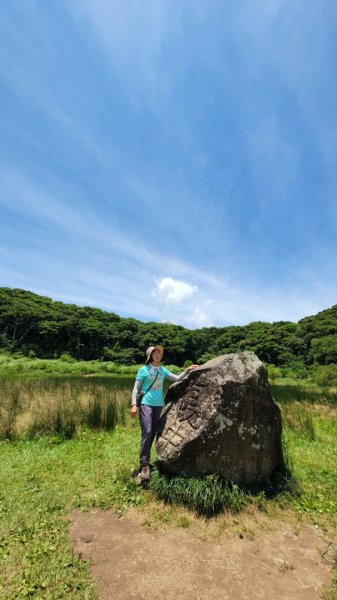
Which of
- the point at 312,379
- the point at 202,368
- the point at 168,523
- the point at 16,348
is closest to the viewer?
the point at 168,523

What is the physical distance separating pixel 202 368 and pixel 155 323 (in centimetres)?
7781

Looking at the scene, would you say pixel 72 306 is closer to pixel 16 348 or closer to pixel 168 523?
pixel 16 348

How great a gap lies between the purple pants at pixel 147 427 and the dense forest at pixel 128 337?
46925 mm

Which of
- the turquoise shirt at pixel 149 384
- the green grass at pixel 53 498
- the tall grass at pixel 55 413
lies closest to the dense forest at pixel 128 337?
the tall grass at pixel 55 413

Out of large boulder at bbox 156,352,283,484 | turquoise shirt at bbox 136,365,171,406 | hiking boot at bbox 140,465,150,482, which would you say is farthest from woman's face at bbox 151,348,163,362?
hiking boot at bbox 140,465,150,482

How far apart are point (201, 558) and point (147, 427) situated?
194 centimetres

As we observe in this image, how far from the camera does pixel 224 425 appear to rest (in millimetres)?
4473

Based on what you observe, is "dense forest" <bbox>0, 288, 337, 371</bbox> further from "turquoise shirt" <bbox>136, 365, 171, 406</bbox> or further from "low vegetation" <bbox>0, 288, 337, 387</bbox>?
"turquoise shirt" <bbox>136, 365, 171, 406</bbox>

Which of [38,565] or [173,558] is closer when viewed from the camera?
[38,565]

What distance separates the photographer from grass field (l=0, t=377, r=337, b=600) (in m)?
2.95

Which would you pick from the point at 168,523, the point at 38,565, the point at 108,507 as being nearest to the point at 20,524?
the point at 38,565

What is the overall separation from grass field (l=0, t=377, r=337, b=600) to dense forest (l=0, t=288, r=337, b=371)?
44250mm

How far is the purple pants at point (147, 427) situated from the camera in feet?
16.0

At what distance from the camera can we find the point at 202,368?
495 cm
